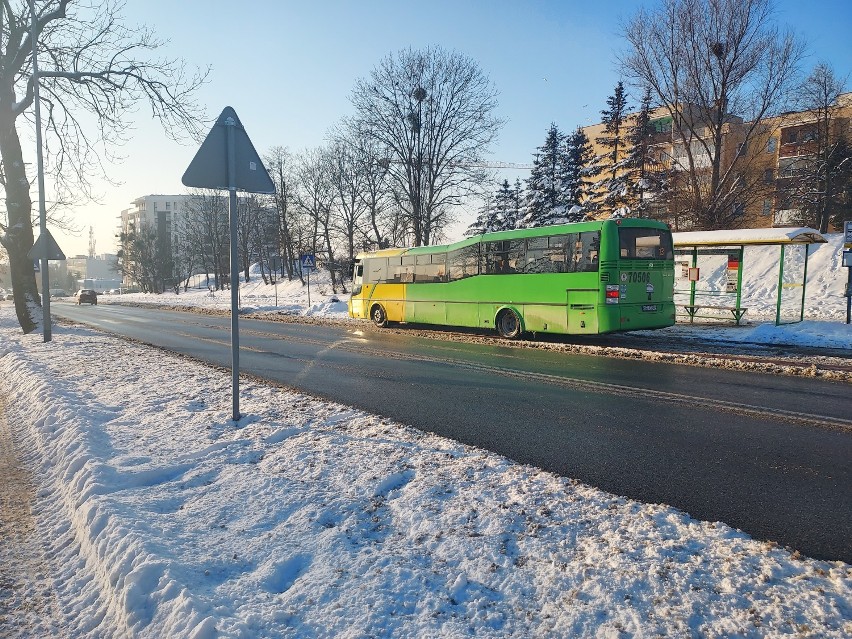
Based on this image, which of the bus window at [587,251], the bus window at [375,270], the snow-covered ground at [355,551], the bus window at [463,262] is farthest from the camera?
the bus window at [375,270]

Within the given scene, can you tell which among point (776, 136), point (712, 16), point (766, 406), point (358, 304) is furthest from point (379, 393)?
point (776, 136)

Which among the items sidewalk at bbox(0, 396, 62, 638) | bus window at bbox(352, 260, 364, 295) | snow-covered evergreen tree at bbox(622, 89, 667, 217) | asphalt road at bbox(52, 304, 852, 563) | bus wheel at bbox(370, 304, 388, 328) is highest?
snow-covered evergreen tree at bbox(622, 89, 667, 217)

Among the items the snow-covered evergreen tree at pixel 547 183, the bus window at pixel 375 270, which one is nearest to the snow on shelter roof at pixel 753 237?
the bus window at pixel 375 270

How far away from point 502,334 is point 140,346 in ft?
31.8

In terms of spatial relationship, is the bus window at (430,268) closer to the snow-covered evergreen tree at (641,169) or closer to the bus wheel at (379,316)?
the bus wheel at (379,316)

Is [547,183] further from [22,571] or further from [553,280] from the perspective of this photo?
[22,571]

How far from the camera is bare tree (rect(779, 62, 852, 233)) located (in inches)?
1298

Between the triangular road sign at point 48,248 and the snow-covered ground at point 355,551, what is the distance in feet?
36.8

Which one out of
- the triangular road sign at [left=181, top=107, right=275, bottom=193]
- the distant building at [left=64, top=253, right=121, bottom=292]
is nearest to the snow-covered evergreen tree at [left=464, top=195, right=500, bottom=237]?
the triangular road sign at [left=181, top=107, right=275, bottom=193]

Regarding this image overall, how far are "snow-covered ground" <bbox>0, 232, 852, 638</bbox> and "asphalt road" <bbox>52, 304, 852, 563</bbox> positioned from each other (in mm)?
562

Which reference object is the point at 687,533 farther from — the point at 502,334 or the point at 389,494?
the point at 502,334

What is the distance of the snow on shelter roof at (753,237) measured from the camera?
1440cm

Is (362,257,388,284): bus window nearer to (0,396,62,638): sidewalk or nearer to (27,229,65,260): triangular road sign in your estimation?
(27,229,65,260): triangular road sign

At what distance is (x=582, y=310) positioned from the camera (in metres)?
13.1
